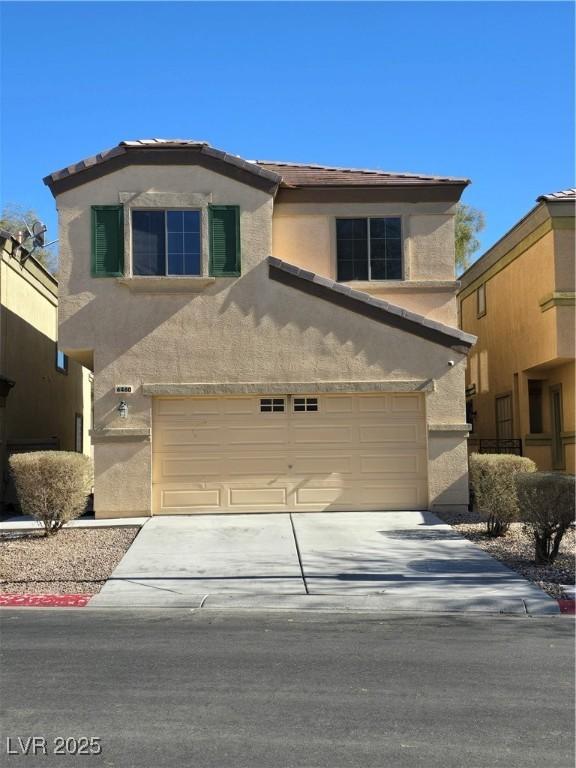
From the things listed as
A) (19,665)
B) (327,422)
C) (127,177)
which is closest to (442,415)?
(327,422)

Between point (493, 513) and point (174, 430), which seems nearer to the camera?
point (493, 513)

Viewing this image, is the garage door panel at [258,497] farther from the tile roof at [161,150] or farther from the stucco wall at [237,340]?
the tile roof at [161,150]

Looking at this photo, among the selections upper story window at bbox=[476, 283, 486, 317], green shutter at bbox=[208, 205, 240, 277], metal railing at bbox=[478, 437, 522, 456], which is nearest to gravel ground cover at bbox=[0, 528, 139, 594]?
green shutter at bbox=[208, 205, 240, 277]

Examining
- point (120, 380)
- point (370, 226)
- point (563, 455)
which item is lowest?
point (563, 455)

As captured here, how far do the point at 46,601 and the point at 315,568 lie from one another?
11.5 ft

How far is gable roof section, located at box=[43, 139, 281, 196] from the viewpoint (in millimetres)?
15688

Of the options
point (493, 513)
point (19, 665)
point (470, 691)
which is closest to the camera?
point (470, 691)

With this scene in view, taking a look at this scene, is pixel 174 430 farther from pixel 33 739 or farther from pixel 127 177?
pixel 33 739

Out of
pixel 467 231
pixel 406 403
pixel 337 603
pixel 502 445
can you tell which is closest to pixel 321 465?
pixel 406 403

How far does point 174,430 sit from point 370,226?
5.91 metres

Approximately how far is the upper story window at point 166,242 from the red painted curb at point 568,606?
9247 mm

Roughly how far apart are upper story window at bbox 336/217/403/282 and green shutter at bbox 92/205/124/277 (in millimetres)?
4515

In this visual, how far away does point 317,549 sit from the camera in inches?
485

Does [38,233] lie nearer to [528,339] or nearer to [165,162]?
[165,162]
